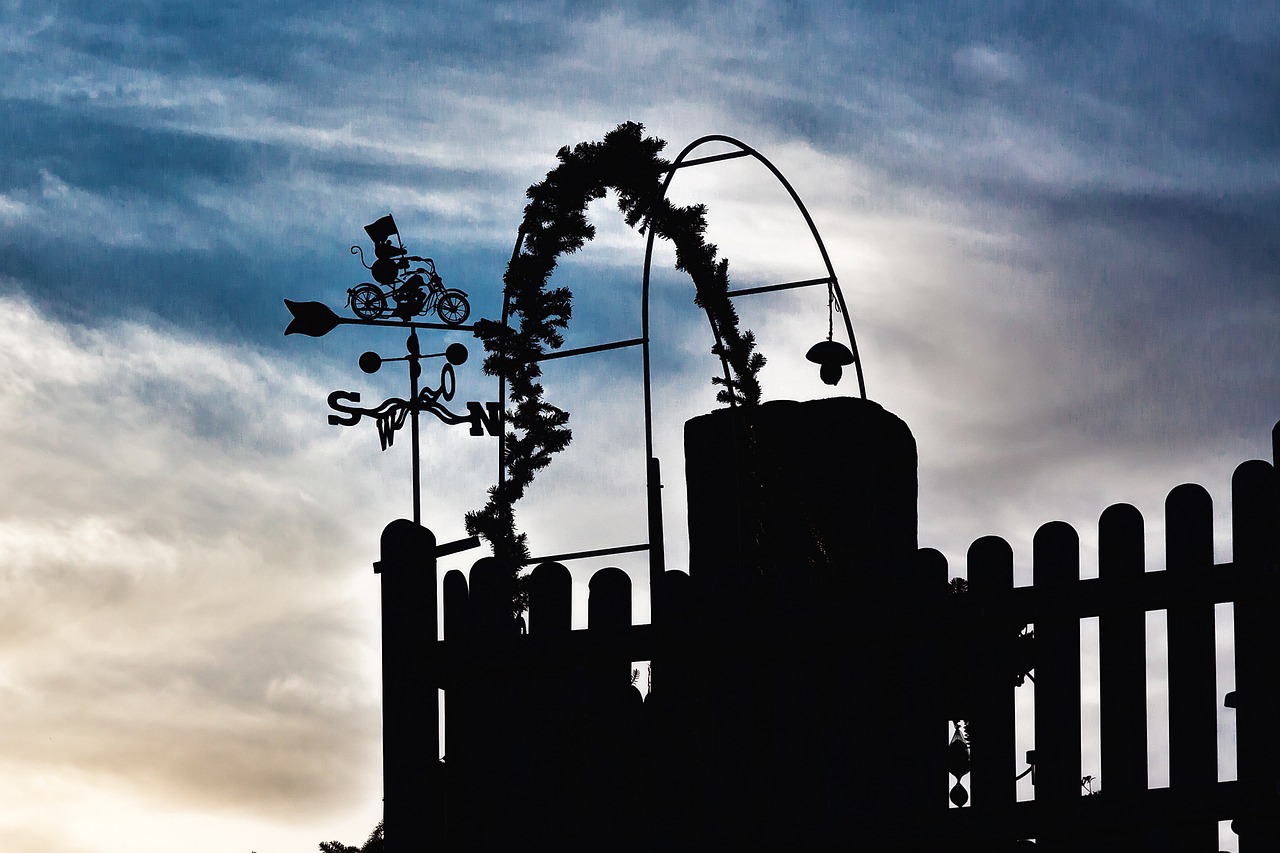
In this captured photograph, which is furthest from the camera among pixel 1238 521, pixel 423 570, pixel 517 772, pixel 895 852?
pixel 423 570

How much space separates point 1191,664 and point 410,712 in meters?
2.78

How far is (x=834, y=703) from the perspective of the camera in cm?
453

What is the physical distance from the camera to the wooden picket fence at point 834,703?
13.0 ft

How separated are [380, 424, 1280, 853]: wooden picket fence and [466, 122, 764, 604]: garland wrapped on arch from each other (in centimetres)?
250

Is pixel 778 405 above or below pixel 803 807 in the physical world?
above

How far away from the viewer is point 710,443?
7.61 m

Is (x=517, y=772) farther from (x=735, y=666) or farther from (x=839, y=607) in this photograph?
(x=839, y=607)

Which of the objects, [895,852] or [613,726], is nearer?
[895,852]

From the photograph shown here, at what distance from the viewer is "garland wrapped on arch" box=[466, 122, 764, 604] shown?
7727 mm

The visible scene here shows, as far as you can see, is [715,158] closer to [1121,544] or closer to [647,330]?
[647,330]

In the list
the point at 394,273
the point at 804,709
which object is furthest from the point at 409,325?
the point at 804,709

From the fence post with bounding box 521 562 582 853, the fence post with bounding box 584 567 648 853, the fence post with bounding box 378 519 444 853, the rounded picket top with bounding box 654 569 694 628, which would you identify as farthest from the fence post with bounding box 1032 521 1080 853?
the fence post with bounding box 378 519 444 853

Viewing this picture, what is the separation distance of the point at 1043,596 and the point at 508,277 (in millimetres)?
A: 4528

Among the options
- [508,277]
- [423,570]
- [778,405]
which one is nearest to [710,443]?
[778,405]
